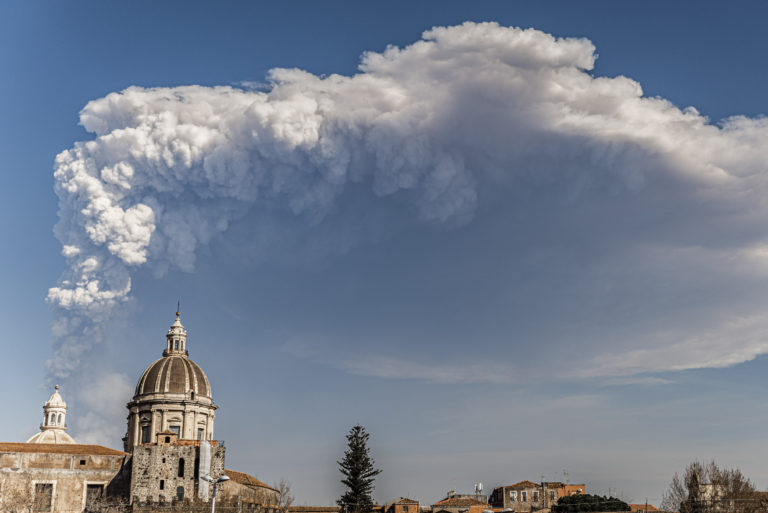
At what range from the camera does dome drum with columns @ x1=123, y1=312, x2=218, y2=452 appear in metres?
116

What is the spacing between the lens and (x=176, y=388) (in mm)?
118188

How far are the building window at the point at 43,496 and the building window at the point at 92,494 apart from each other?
398 centimetres

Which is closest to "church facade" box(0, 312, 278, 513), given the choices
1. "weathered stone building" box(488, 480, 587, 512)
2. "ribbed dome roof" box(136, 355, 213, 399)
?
"ribbed dome roof" box(136, 355, 213, 399)

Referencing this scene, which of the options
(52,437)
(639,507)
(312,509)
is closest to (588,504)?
(639,507)

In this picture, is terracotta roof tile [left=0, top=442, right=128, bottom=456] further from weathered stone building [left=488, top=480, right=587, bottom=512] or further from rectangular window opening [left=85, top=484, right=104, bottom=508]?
weathered stone building [left=488, top=480, right=587, bottom=512]

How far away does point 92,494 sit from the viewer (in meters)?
97.5

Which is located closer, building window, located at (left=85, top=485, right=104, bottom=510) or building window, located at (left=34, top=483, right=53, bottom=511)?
building window, located at (left=34, top=483, right=53, bottom=511)

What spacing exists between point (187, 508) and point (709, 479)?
177 ft

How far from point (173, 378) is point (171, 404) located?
3.98 metres

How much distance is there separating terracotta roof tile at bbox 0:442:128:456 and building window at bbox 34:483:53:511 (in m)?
5.16

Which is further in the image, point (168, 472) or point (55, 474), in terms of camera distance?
point (55, 474)

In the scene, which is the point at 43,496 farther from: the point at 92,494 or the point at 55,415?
the point at 55,415

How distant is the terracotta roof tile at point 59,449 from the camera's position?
99.6 m

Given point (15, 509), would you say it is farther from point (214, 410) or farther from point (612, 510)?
point (612, 510)
